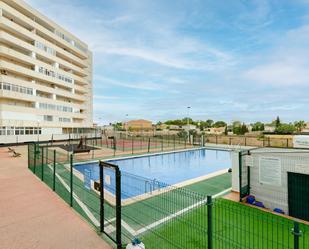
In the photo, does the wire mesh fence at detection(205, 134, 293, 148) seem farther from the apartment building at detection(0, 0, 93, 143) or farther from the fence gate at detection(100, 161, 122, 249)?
the apartment building at detection(0, 0, 93, 143)

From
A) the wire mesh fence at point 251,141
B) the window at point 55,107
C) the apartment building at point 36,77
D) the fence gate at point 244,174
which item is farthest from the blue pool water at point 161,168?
the window at point 55,107

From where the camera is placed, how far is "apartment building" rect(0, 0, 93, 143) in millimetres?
33906

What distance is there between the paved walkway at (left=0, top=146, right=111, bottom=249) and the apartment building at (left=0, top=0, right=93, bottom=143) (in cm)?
2843

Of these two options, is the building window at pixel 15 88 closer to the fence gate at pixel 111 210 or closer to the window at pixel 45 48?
the window at pixel 45 48

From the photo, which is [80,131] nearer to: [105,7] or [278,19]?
[105,7]

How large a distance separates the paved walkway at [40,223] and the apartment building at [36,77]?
2843 cm

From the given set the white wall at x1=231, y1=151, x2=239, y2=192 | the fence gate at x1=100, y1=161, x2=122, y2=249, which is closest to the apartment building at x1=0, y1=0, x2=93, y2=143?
the fence gate at x1=100, y1=161, x2=122, y2=249

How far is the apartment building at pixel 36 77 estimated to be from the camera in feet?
111

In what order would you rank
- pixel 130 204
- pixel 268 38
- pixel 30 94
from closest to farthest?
pixel 130 204
pixel 268 38
pixel 30 94

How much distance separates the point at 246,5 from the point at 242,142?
2196 cm

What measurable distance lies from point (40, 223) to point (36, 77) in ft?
130

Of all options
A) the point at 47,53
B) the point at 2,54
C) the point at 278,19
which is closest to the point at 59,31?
the point at 47,53

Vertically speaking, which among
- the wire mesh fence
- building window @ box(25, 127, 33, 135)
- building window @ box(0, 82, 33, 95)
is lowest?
the wire mesh fence

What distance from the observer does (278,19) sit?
17.2m
